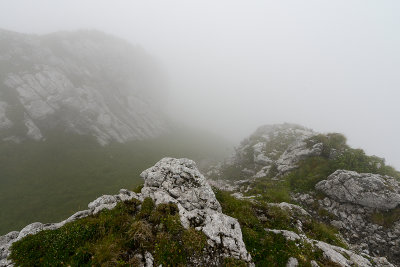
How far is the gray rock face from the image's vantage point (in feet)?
53.2

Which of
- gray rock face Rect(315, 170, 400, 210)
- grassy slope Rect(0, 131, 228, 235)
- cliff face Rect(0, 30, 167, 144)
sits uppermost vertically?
gray rock face Rect(315, 170, 400, 210)

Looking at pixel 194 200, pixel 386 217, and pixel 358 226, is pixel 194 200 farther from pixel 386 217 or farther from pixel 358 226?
pixel 386 217

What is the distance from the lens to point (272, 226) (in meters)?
12.9

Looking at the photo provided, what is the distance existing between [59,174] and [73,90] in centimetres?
5121

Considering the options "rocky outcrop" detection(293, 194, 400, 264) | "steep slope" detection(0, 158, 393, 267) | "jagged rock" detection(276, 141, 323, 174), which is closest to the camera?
"steep slope" detection(0, 158, 393, 267)

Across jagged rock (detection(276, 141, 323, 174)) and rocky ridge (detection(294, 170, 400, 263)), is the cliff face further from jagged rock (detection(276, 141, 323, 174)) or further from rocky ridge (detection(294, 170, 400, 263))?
rocky ridge (detection(294, 170, 400, 263))

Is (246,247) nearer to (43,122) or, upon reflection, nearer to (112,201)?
(112,201)

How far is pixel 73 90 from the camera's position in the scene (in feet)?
240

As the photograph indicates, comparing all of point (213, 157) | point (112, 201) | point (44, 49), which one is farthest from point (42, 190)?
point (44, 49)

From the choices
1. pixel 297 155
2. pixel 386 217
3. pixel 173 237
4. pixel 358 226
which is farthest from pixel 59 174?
pixel 386 217

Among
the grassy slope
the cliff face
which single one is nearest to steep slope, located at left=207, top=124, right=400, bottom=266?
the grassy slope

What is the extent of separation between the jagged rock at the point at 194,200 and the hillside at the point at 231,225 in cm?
7

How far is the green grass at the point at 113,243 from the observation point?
831cm

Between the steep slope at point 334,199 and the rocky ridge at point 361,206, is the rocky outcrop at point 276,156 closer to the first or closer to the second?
the steep slope at point 334,199
